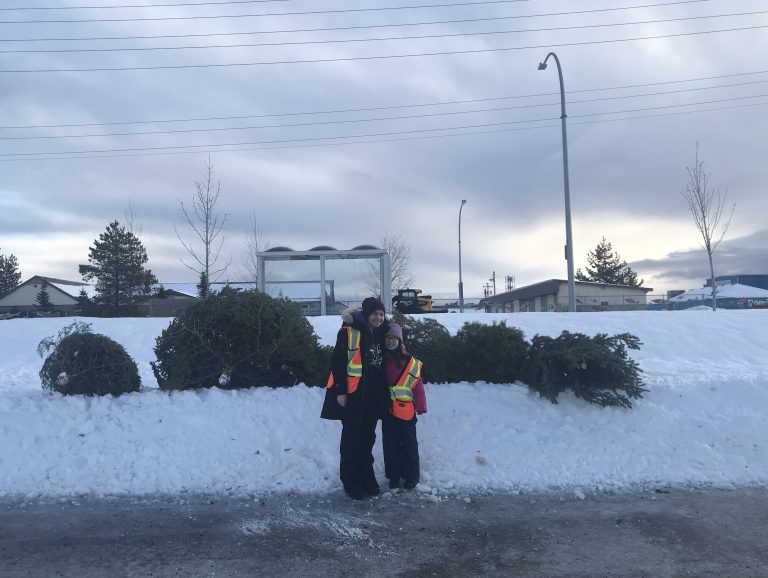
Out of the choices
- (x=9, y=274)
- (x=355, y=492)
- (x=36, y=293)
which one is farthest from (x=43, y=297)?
(x=355, y=492)

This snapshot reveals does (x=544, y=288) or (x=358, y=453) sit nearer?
(x=358, y=453)

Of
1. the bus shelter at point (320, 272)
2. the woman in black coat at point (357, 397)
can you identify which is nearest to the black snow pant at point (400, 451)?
the woman in black coat at point (357, 397)

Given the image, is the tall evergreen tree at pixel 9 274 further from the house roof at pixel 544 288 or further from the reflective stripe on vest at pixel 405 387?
the reflective stripe on vest at pixel 405 387

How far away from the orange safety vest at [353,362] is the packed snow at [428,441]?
3.27 ft

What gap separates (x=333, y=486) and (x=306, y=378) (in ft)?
7.75

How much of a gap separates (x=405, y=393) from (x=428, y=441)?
98 cm

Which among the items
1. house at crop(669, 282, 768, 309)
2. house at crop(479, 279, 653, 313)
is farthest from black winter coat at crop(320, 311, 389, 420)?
house at crop(479, 279, 653, 313)

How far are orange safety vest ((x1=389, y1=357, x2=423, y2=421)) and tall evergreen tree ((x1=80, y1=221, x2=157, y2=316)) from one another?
123 feet

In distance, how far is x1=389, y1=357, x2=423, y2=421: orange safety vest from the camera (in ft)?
20.6

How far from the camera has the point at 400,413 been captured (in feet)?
20.6

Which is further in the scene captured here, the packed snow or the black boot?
the packed snow

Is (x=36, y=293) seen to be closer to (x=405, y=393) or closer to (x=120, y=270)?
(x=120, y=270)

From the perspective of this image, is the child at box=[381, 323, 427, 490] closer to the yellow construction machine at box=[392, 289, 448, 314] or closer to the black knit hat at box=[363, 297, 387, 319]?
the black knit hat at box=[363, 297, 387, 319]

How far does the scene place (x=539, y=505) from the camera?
18.8ft
